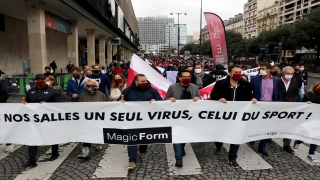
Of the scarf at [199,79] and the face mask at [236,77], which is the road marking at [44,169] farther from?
the scarf at [199,79]

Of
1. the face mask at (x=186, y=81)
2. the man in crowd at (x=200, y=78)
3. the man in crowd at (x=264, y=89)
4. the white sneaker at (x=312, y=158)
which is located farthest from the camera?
the man in crowd at (x=200, y=78)

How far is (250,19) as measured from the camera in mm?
117188

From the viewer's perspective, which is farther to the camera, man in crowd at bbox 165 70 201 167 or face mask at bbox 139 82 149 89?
man in crowd at bbox 165 70 201 167

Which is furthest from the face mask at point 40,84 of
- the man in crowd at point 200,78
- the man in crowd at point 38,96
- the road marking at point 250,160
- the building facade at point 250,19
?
the building facade at point 250,19

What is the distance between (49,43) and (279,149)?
924 inches

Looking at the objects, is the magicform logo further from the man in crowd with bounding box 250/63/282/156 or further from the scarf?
the scarf

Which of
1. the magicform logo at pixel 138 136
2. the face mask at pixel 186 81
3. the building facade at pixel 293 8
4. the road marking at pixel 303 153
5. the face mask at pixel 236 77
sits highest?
the building facade at pixel 293 8

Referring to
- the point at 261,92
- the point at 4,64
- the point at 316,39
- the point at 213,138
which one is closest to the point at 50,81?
the point at 213,138

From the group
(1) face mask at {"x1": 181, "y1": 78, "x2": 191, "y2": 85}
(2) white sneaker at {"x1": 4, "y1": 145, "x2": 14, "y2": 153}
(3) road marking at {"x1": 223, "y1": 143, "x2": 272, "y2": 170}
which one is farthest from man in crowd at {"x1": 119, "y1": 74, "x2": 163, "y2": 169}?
(2) white sneaker at {"x1": 4, "y1": 145, "x2": 14, "y2": 153}

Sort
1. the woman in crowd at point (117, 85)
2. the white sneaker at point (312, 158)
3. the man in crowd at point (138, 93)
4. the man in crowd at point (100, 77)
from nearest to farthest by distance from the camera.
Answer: the man in crowd at point (138, 93), the white sneaker at point (312, 158), the woman in crowd at point (117, 85), the man in crowd at point (100, 77)

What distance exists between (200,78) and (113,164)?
12.7 feet

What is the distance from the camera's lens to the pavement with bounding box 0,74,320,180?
446 cm

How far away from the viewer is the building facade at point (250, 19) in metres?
112

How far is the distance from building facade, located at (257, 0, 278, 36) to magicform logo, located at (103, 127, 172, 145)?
9557cm
